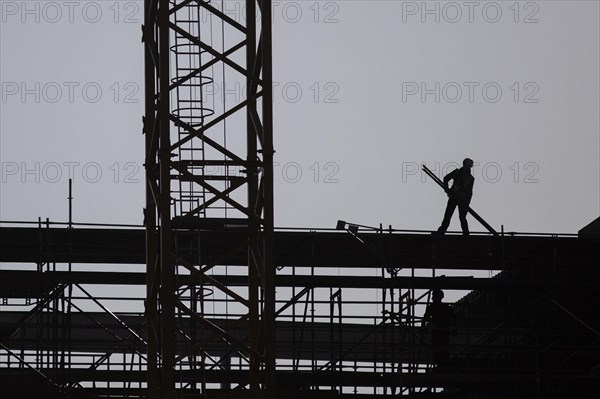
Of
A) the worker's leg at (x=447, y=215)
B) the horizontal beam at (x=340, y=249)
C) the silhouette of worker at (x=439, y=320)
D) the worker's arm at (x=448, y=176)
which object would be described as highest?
the worker's arm at (x=448, y=176)

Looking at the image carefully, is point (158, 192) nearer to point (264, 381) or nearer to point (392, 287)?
point (264, 381)

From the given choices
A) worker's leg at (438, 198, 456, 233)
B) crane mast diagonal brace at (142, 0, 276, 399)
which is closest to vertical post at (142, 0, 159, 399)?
crane mast diagonal brace at (142, 0, 276, 399)

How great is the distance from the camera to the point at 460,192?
33.0 meters

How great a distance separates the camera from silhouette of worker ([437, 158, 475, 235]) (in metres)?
32.8

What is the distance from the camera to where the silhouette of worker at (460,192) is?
108 ft

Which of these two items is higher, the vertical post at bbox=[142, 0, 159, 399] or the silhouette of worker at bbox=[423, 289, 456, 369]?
the vertical post at bbox=[142, 0, 159, 399]

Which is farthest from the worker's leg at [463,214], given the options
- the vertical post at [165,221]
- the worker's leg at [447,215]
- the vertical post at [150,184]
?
the vertical post at [165,221]

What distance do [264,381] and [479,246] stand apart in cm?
814

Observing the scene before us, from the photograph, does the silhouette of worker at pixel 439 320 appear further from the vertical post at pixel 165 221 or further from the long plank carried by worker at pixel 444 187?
the vertical post at pixel 165 221

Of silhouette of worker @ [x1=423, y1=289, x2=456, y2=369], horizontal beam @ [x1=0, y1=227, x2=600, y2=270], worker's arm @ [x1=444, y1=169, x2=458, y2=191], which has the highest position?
worker's arm @ [x1=444, y1=169, x2=458, y2=191]

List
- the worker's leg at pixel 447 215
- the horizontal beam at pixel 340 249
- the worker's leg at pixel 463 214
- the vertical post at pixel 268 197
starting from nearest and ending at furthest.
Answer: the vertical post at pixel 268 197
the horizontal beam at pixel 340 249
the worker's leg at pixel 463 214
the worker's leg at pixel 447 215

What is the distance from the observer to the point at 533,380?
1256 inches

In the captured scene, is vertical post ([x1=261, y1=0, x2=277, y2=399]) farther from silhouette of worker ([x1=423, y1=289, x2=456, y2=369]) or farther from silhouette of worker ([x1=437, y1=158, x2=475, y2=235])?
silhouette of worker ([x1=437, y1=158, x2=475, y2=235])

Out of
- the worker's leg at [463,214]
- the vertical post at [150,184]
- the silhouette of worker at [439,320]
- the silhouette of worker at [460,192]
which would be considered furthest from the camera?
the silhouette of worker at [460,192]
